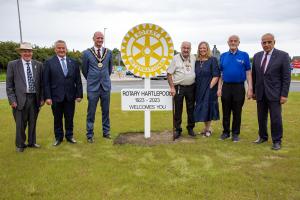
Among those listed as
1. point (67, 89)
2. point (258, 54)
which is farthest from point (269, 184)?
point (67, 89)

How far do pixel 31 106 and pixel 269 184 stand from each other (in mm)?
4274

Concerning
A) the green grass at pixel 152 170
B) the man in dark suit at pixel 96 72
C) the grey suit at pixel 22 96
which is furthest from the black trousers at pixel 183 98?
the grey suit at pixel 22 96

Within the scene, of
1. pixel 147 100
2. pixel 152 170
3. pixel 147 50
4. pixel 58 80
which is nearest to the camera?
pixel 152 170

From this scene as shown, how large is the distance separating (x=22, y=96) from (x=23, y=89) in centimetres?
13

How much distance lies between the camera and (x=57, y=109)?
646cm

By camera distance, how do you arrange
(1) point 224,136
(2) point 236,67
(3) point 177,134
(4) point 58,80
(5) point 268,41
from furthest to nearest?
1. (3) point 177,134
2. (1) point 224,136
3. (2) point 236,67
4. (4) point 58,80
5. (5) point 268,41

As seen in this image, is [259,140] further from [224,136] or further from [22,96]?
[22,96]

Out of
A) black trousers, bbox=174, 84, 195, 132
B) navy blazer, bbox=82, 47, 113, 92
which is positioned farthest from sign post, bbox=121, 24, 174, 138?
black trousers, bbox=174, 84, 195, 132

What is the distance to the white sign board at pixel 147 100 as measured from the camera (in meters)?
6.71

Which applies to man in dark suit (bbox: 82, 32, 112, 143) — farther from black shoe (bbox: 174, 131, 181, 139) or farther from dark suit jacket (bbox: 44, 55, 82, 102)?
black shoe (bbox: 174, 131, 181, 139)

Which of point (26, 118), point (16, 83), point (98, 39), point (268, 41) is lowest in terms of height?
point (26, 118)

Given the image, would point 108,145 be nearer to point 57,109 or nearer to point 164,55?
point 57,109

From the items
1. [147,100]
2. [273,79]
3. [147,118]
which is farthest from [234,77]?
[147,118]

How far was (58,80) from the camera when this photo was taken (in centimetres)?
630
